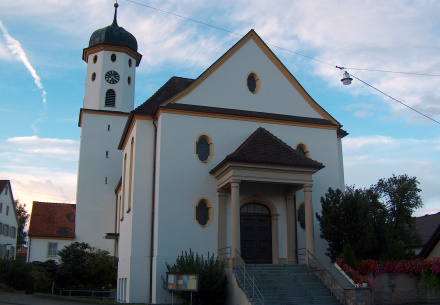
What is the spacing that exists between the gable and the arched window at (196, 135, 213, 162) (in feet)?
5.31

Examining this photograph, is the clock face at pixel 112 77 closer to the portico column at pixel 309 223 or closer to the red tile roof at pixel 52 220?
the red tile roof at pixel 52 220

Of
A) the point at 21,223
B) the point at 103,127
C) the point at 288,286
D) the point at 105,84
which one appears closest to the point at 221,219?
the point at 288,286

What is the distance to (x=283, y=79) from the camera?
23781mm

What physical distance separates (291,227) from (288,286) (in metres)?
4.40

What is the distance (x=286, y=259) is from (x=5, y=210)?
3766 cm

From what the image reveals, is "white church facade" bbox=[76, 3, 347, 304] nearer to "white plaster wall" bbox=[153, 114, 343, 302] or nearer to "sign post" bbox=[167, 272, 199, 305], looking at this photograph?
"white plaster wall" bbox=[153, 114, 343, 302]

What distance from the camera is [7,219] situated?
165 ft

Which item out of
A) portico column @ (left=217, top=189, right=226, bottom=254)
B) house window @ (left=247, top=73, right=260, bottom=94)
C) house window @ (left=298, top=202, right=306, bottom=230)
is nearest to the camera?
portico column @ (left=217, top=189, right=226, bottom=254)

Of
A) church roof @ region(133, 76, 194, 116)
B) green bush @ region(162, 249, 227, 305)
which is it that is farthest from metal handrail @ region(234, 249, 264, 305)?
church roof @ region(133, 76, 194, 116)

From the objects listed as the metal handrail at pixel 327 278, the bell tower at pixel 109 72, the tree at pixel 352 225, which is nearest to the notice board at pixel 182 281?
the metal handrail at pixel 327 278

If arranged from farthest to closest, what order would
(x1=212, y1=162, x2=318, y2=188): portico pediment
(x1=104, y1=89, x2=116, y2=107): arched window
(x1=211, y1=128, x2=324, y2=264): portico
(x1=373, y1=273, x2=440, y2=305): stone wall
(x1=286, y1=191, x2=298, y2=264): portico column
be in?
(x1=104, y1=89, x2=116, y2=107): arched window
(x1=286, y1=191, x2=298, y2=264): portico column
(x1=212, y1=162, x2=318, y2=188): portico pediment
(x1=211, y1=128, x2=324, y2=264): portico
(x1=373, y1=273, x2=440, y2=305): stone wall

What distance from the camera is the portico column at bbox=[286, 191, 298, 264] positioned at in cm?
2103

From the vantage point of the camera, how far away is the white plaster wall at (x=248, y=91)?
22.4m

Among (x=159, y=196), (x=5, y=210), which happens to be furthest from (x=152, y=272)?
(x=5, y=210)
